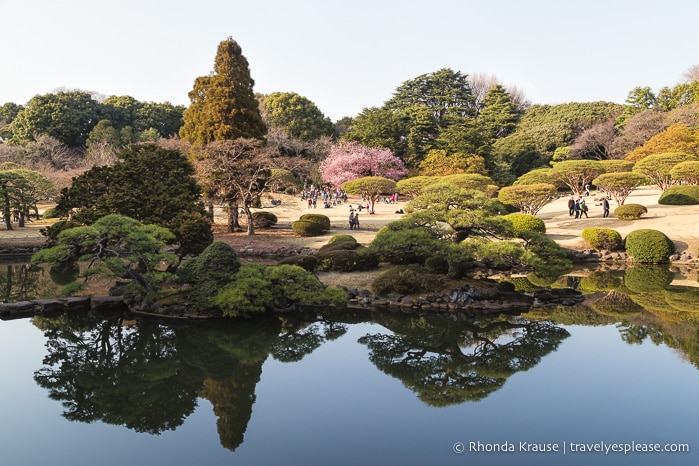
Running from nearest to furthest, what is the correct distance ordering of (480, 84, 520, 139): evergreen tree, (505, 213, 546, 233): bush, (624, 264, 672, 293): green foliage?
(624, 264, 672, 293): green foliage < (505, 213, 546, 233): bush < (480, 84, 520, 139): evergreen tree

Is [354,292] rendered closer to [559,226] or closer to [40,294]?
[40,294]

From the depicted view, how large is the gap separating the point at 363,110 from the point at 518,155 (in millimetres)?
17163

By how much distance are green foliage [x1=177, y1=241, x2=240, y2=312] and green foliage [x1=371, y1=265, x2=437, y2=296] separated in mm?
4273

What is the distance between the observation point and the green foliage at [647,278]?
16266 mm

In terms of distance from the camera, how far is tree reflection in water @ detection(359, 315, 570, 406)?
8586 millimetres

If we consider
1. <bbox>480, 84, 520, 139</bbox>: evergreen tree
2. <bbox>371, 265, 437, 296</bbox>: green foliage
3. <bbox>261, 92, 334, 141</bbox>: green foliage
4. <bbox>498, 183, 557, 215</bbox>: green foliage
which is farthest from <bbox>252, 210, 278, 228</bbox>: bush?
<bbox>480, 84, 520, 139</bbox>: evergreen tree

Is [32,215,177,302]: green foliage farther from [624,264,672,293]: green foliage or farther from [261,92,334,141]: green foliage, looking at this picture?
[261,92,334,141]: green foliage

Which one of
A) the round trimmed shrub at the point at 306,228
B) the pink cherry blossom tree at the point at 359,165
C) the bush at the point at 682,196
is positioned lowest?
the round trimmed shrub at the point at 306,228

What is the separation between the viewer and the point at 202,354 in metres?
10.3

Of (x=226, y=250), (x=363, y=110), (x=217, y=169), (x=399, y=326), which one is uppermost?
(x=363, y=110)

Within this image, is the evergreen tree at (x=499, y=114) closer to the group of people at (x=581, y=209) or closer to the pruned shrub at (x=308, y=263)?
the group of people at (x=581, y=209)

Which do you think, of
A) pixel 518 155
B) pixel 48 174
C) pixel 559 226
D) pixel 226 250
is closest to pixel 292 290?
pixel 226 250

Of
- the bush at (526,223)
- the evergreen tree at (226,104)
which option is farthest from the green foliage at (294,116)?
the bush at (526,223)

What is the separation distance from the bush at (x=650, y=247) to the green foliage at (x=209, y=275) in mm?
16811
